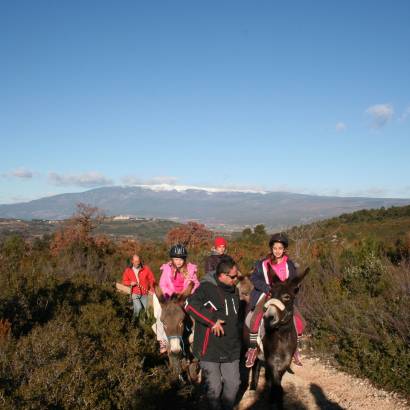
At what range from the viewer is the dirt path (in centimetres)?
554

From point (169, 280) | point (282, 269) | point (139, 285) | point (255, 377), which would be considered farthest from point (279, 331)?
point (139, 285)

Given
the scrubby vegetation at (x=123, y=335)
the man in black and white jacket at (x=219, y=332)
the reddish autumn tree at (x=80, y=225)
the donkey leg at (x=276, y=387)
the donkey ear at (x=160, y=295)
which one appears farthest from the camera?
the reddish autumn tree at (x=80, y=225)

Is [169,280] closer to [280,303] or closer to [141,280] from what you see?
[280,303]

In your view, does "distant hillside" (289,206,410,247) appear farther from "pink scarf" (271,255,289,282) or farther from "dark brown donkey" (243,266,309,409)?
"dark brown donkey" (243,266,309,409)

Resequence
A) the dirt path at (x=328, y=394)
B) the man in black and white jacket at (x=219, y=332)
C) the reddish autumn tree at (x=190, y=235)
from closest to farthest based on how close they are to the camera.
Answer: the man in black and white jacket at (x=219, y=332) < the dirt path at (x=328, y=394) < the reddish autumn tree at (x=190, y=235)

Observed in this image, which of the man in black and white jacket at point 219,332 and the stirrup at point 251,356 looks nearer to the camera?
the man in black and white jacket at point 219,332

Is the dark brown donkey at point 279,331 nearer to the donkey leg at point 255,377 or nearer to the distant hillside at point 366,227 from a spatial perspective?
the donkey leg at point 255,377

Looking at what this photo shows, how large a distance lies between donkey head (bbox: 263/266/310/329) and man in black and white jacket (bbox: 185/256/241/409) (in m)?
0.48

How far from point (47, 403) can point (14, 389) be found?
0.44 m

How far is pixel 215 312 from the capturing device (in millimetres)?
4207

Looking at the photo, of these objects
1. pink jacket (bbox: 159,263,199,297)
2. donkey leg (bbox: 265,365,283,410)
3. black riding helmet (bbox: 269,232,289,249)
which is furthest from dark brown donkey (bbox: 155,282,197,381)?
black riding helmet (bbox: 269,232,289,249)

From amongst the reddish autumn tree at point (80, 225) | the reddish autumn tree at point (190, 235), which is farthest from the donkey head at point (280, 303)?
the reddish autumn tree at point (190, 235)

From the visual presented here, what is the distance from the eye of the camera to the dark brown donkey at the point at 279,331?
4582 millimetres

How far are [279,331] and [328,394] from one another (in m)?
1.93
